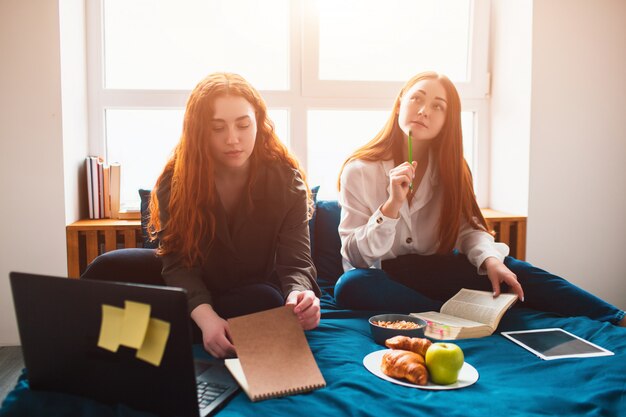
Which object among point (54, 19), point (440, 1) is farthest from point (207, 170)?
point (440, 1)

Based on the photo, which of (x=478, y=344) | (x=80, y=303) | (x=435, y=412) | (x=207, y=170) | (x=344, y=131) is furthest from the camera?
(x=344, y=131)

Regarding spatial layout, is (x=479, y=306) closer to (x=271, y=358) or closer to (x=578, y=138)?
(x=271, y=358)

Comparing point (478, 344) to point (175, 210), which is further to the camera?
point (175, 210)

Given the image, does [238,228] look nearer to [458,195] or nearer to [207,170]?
[207,170]

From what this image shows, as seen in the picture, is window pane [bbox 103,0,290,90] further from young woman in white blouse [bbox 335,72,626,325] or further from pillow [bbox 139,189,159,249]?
young woman in white blouse [bbox 335,72,626,325]

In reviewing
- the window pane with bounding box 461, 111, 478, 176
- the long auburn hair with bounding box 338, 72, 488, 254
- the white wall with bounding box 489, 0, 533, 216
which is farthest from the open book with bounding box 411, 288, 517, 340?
the window pane with bounding box 461, 111, 478, 176

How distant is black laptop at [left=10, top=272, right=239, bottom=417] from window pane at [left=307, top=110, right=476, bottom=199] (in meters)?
1.89

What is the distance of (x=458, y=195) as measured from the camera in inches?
72.6

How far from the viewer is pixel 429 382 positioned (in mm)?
1089

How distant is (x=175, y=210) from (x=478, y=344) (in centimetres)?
89

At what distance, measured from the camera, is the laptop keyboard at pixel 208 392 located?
3.23 ft

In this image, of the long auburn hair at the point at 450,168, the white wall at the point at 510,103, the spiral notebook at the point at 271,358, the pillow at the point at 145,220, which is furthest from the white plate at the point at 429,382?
the white wall at the point at 510,103

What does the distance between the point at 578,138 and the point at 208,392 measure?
2.22m

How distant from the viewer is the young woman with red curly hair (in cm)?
145
